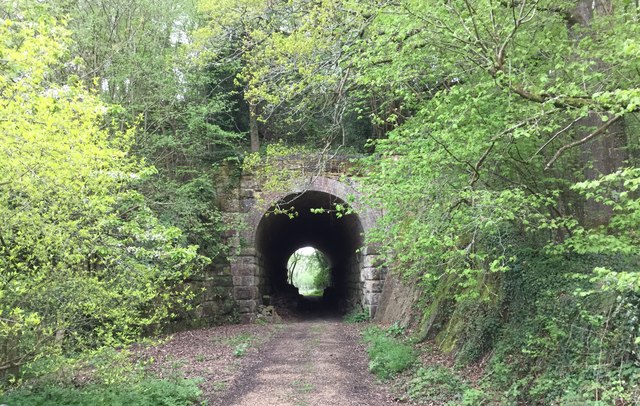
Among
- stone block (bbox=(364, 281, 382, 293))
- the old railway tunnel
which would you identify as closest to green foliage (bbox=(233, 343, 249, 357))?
the old railway tunnel

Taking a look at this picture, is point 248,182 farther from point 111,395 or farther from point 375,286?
point 111,395

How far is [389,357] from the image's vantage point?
800 centimetres

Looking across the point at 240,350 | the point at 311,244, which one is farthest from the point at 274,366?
the point at 311,244

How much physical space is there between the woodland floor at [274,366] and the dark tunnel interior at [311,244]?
426cm

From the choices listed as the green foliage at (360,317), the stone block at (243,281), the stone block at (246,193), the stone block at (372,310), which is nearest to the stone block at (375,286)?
the stone block at (372,310)

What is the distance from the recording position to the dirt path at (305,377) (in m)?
6.46

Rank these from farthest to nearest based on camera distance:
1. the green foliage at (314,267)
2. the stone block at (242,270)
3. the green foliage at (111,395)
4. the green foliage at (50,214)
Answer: the green foliage at (314,267) → the stone block at (242,270) → the green foliage at (111,395) → the green foliage at (50,214)

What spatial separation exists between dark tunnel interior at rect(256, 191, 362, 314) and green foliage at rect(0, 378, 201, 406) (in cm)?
844

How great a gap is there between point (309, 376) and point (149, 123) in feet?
26.6

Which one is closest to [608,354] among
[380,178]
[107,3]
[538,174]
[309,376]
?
[538,174]

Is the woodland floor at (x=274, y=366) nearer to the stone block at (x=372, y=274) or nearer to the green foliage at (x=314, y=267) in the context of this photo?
the stone block at (x=372, y=274)

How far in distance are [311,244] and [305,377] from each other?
1844 centimetres

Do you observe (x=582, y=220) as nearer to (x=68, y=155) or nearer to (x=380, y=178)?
(x=380, y=178)

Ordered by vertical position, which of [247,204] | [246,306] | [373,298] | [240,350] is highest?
[247,204]
